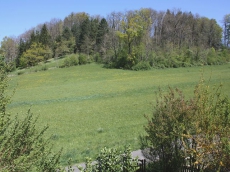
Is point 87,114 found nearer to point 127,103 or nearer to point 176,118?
point 127,103

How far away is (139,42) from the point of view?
73.1 meters

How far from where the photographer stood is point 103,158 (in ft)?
23.2

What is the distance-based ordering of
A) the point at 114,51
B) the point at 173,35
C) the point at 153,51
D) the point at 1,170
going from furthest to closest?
the point at 173,35
the point at 114,51
the point at 153,51
the point at 1,170

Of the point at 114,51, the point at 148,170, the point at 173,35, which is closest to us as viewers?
the point at 148,170

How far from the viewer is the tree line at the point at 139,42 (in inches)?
2808

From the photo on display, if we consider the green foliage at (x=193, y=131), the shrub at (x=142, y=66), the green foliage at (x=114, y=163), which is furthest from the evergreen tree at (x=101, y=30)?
the green foliage at (x=114, y=163)

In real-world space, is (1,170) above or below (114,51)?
below

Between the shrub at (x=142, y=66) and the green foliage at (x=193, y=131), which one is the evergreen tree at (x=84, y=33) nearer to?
the shrub at (x=142, y=66)

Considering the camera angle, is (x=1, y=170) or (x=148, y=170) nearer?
(x=1, y=170)

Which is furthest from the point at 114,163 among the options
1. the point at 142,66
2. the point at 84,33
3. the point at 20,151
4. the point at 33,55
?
the point at 84,33

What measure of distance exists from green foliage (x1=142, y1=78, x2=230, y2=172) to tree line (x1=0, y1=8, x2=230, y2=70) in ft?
193

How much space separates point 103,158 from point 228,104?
3828 mm

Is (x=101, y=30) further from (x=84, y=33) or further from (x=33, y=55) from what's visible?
(x=33, y=55)

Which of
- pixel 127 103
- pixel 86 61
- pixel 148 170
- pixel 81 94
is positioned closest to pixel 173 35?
pixel 86 61
